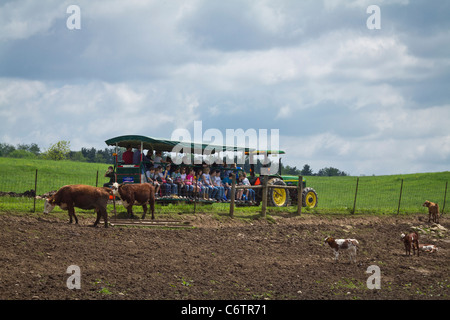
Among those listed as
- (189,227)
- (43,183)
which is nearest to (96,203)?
(189,227)

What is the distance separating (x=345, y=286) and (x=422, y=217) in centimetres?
1653

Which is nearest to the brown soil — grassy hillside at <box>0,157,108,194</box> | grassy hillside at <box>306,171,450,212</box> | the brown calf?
the brown calf

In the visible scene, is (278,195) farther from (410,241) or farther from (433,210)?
(410,241)

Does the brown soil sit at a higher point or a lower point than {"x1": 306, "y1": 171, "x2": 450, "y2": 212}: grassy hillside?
lower

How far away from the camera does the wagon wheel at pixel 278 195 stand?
23.3 meters

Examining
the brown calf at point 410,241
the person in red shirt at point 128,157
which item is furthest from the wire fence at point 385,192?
the brown calf at point 410,241

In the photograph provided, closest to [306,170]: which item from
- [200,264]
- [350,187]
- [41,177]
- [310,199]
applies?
[350,187]

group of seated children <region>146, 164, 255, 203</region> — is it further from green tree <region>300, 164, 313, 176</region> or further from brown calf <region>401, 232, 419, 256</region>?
green tree <region>300, 164, 313, 176</region>

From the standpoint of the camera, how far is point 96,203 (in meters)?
15.7

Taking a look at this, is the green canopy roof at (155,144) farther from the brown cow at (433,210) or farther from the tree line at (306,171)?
the tree line at (306,171)

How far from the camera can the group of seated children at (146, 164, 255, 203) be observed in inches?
782

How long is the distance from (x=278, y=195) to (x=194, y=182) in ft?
16.8

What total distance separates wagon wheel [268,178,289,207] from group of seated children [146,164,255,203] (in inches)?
42.2

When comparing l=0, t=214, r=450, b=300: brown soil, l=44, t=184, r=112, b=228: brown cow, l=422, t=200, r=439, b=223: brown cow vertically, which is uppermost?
l=44, t=184, r=112, b=228: brown cow
